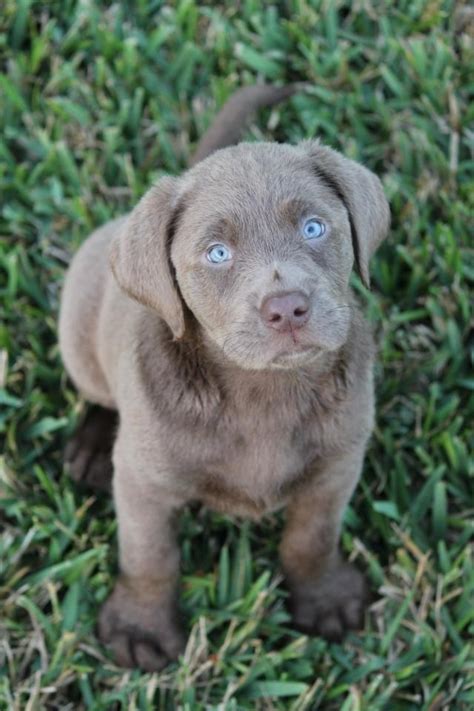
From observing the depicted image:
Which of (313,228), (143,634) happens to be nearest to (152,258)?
(313,228)

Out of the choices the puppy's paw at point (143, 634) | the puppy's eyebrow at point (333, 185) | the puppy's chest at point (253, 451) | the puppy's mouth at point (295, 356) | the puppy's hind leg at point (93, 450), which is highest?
the puppy's eyebrow at point (333, 185)

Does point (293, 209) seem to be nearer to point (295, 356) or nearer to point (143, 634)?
point (295, 356)

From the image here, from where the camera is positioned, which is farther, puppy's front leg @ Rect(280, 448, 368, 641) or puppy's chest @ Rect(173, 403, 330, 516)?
puppy's front leg @ Rect(280, 448, 368, 641)

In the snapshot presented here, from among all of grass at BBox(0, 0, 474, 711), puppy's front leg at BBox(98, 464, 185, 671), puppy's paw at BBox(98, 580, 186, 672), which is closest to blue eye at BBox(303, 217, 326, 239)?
puppy's front leg at BBox(98, 464, 185, 671)

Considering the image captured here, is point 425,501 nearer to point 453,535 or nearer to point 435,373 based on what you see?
point 453,535

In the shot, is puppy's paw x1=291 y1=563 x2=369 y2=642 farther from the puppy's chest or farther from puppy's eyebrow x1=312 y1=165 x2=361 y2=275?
puppy's eyebrow x1=312 y1=165 x2=361 y2=275

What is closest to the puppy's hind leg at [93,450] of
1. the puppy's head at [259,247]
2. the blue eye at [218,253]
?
the puppy's head at [259,247]

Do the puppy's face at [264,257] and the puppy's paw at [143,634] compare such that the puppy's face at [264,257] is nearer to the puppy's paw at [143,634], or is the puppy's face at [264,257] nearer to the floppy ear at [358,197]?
the floppy ear at [358,197]
